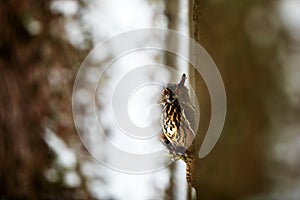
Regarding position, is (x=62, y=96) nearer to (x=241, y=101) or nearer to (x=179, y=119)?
(x=179, y=119)

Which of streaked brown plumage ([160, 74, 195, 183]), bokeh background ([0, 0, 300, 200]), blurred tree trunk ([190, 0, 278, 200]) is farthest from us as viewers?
bokeh background ([0, 0, 300, 200])

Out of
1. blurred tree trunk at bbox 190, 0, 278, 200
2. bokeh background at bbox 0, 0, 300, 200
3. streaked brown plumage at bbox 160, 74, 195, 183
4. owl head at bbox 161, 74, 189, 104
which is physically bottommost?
blurred tree trunk at bbox 190, 0, 278, 200

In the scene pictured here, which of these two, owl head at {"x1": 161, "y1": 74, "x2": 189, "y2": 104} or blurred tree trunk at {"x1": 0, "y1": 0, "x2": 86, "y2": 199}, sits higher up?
blurred tree trunk at {"x1": 0, "y1": 0, "x2": 86, "y2": 199}

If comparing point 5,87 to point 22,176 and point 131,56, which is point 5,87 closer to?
point 22,176

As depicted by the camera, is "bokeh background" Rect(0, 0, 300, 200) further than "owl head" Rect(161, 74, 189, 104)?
Yes

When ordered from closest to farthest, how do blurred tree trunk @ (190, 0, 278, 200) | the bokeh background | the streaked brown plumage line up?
blurred tree trunk @ (190, 0, 278, 200), the streaked brown plumage, the bokeh background

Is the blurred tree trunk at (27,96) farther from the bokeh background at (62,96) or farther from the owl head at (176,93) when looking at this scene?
the owl head at (176,93)

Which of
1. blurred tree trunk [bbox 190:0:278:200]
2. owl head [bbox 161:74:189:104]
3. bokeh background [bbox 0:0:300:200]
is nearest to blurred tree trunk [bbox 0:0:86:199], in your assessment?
bokeh background [bbox 0:0:300:200]

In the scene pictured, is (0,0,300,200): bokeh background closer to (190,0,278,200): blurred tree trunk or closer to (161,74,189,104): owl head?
(161,74,189,104): owl head

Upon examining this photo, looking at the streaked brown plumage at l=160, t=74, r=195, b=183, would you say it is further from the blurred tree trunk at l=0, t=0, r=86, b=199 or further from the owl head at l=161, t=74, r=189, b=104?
the blurred tree trunk at l=0, t=0, r=86, b=199
